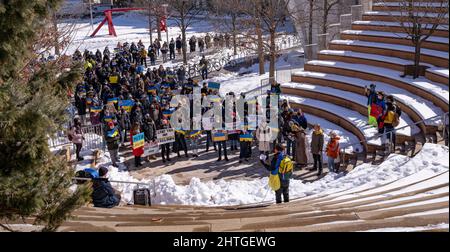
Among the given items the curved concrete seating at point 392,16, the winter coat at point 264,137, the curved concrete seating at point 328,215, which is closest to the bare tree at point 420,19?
the curved concrete seating at point 392,16

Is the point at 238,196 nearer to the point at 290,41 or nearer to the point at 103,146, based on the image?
the point at 103,146

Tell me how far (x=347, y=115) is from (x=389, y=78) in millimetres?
2432

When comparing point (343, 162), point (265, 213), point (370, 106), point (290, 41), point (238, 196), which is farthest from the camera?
point (290, 41)

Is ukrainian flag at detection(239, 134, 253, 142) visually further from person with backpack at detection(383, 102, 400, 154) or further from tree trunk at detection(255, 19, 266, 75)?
tree trunk at detection(255, 19, 266, 75)

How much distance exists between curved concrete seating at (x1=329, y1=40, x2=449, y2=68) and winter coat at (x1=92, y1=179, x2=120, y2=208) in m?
12.7

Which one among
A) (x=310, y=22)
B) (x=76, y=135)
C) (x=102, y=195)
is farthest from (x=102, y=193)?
(x=310, y=22)

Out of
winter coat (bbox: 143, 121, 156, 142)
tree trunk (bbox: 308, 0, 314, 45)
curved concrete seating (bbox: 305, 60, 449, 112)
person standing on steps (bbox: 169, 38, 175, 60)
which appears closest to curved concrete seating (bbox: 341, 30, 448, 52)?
curved concrete seating (bbox: 305, 60, 449, 112)

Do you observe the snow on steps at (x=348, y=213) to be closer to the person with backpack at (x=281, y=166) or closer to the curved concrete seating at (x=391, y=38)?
the person with backpack at (x=281, y=166)

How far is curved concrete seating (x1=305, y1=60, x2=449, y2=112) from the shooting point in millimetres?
17047

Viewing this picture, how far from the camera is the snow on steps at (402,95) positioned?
1612 centimetres

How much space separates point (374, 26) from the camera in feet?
79.7

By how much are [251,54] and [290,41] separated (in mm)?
7574

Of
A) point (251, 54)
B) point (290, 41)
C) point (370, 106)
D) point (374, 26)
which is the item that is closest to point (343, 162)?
point (370, 106)

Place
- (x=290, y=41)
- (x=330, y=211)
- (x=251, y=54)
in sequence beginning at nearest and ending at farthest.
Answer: (x=330, y=211)
(x=251, y=54)
(x=290, y=41)
